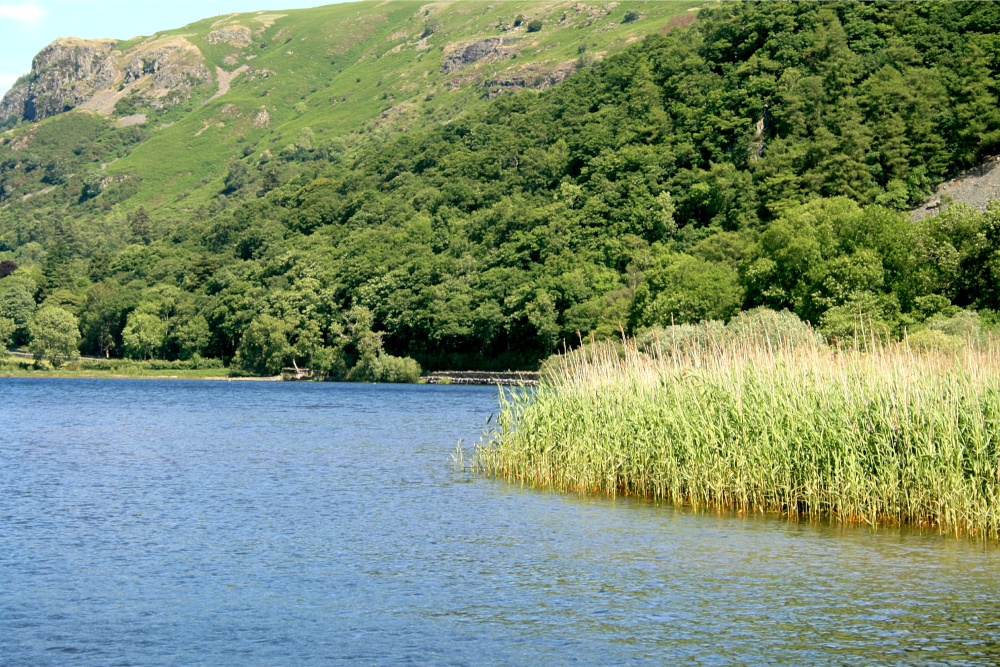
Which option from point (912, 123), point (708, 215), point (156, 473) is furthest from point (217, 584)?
point (708, 215)

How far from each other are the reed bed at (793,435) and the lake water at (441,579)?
0.95 metres

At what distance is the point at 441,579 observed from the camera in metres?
20.4

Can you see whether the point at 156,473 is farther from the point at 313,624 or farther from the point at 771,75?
the point at 771,75

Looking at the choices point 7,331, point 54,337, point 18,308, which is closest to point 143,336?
point 54,337

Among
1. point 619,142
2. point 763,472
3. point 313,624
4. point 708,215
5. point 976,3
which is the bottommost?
point 313,624

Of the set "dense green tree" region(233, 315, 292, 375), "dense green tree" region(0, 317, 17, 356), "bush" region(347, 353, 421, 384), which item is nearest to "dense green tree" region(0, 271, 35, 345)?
"dense green tree" region(0, 317, 17, 356)

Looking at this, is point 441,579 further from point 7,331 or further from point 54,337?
point 7,331

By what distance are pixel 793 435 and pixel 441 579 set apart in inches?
395

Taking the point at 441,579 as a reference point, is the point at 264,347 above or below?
above

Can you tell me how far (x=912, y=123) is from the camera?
124m

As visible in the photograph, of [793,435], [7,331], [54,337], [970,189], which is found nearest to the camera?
[793,435]

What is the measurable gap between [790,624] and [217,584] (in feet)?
34.2

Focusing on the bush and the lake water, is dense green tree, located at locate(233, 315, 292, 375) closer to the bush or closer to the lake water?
the bush

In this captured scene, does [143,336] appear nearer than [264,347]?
No
